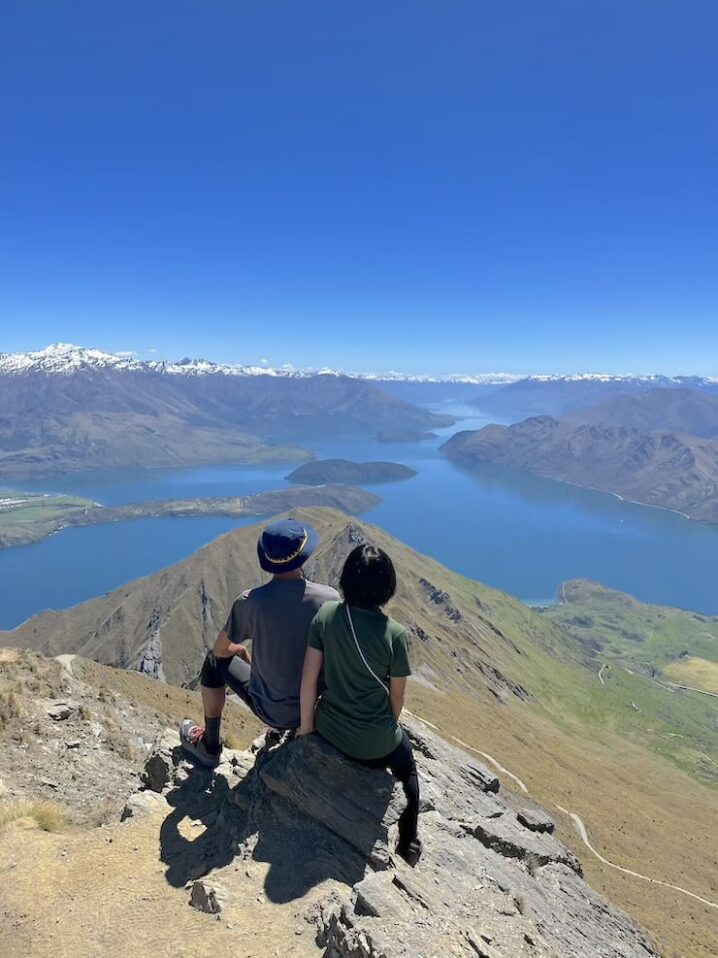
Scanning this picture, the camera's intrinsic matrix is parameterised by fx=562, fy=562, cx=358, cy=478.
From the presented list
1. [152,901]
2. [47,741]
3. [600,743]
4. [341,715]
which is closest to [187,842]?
[152,901]

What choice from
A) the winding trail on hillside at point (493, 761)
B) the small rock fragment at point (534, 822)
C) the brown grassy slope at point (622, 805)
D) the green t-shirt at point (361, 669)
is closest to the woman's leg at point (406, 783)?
the green t-shirt at point (361, 669)

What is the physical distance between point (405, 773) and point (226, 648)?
341cm

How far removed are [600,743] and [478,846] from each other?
338ft

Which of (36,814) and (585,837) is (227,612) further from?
(36,814)

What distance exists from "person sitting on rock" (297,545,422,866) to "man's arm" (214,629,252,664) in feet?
5.94

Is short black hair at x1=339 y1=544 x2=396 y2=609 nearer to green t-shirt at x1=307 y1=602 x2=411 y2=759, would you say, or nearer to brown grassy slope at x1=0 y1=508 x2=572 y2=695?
green t-shirt at x1=307 y1=602 x2=411 y2=759

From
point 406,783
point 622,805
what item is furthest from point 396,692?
point 622,805

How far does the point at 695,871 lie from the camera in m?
40.0

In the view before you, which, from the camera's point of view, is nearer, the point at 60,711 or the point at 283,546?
the point at 283,546

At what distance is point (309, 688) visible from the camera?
7.77 m

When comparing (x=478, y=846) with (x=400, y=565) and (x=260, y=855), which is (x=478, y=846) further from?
(x=400, y=565)

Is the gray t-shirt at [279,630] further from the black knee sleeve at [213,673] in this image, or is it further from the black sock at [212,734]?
the black sock at [212,734]

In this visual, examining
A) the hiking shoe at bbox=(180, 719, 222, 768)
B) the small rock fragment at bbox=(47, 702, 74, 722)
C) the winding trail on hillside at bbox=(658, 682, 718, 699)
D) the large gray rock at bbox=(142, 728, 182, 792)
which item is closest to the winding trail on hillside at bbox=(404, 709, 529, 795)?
the small rock fragment at bbox=(47, 702, 74, 722)

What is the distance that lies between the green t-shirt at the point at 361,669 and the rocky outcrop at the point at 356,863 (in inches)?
34.7
